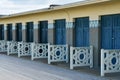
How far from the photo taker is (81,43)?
16.6m

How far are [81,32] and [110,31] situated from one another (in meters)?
2.42

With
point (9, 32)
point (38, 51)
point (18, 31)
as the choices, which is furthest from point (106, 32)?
point (9, 32)

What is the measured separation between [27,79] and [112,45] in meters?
4.74

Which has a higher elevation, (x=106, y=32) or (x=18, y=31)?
(x=18, y=31)

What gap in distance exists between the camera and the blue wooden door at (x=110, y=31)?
14062mm

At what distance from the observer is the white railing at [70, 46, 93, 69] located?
14.4 meters

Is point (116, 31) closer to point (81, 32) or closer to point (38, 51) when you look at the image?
point (81, 32)

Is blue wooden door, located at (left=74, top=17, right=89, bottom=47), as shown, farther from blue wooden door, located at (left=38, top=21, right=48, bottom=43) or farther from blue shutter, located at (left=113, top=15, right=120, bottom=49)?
blue wooden door, located at (left=38, top=21, right=48, bottom=43)

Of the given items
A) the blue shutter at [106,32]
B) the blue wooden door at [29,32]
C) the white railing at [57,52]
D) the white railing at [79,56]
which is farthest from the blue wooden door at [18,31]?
the blue shutter at [106,32]

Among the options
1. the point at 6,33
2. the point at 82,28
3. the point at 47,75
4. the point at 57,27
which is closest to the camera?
the point at 47,75

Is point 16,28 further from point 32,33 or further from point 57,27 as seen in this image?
point 57,27

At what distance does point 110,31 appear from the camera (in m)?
14.4

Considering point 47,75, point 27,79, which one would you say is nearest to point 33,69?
point 47,75

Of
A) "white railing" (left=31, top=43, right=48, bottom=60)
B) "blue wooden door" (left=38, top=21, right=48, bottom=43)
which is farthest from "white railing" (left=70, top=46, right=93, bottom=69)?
"blue wooden door" (left=38, top=21, right=48, bottom=43)
